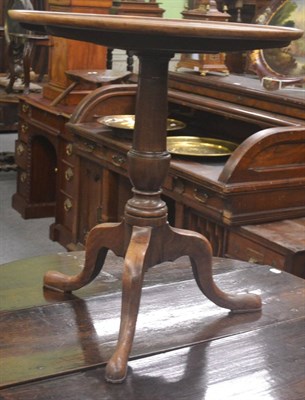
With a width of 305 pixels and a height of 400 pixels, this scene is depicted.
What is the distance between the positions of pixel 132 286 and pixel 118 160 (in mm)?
2333

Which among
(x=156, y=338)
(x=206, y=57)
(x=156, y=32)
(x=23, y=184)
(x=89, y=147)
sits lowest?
(x=23, y=184)

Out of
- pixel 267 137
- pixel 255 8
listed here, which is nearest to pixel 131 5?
pixel 267 137

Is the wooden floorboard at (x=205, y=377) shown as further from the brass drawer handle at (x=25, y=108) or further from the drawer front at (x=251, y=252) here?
the brass drawer handle at (x=25, y=108)

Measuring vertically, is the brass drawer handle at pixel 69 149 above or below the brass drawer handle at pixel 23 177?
above

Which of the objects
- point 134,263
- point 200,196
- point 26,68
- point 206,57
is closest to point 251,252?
point 200,196

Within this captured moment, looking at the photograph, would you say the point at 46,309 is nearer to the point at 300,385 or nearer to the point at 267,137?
the point at 300,385

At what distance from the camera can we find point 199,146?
353 cm

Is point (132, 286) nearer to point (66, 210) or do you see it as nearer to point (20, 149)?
point (66, 210)

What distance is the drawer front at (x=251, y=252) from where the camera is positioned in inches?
100

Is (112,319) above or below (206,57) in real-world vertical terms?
below

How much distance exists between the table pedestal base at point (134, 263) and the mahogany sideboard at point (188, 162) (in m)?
1.05

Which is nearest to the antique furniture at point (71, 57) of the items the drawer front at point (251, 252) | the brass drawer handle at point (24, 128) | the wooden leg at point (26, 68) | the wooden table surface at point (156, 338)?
the brass drawer handle at point (24, 128)

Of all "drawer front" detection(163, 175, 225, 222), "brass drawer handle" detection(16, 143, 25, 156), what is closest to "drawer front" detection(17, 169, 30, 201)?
"brass drawer handle" detection(16, 143, 25, 156)

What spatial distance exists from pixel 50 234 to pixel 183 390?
354 centimetres
